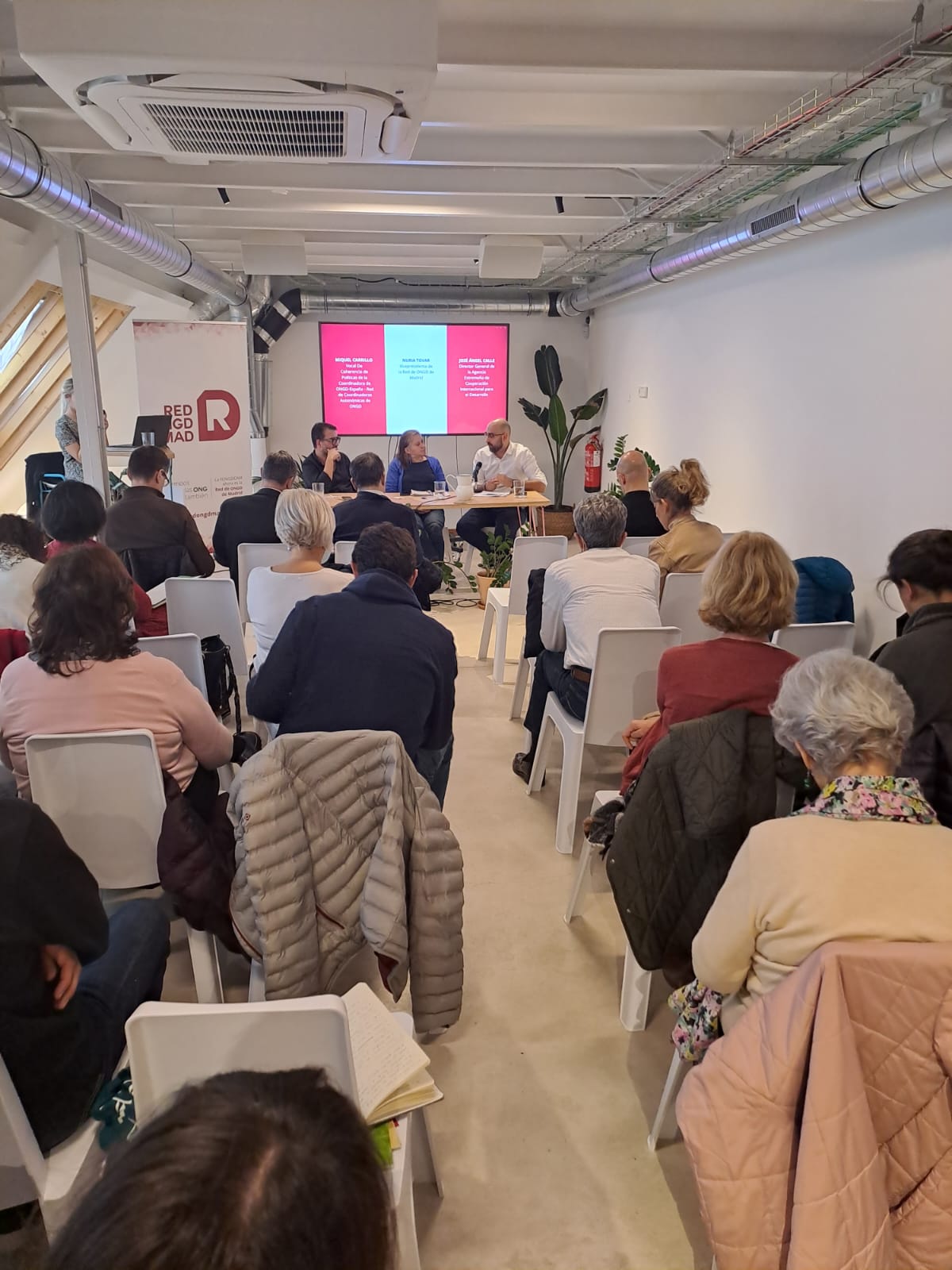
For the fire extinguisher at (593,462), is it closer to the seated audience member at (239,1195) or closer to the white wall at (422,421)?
the white wall at (422,421)

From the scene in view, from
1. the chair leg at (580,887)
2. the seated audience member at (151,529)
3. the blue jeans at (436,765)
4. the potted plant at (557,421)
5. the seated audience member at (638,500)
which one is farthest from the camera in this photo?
the potted plant at (557,421)

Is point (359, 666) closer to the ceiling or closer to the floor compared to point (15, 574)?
closer to the floor

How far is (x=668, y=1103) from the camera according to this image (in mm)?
1863

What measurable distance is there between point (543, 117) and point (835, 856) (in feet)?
11.6

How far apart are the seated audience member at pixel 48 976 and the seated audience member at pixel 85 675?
27.2 inches

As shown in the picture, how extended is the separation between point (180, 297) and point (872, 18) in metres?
7.26

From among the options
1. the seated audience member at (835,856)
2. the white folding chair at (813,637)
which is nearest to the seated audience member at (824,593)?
the white folding chair at (813,637)

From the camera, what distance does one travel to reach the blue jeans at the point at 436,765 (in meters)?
2.46

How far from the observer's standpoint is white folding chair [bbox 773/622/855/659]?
310 cm

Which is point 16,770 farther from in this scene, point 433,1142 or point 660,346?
point 660,346

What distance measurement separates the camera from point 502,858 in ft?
10.1

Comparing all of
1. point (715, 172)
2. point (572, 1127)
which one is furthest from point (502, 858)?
point (715, 172)

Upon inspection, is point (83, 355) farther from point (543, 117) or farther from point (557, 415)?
point (557, 415)

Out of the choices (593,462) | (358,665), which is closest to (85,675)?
(358,665)
